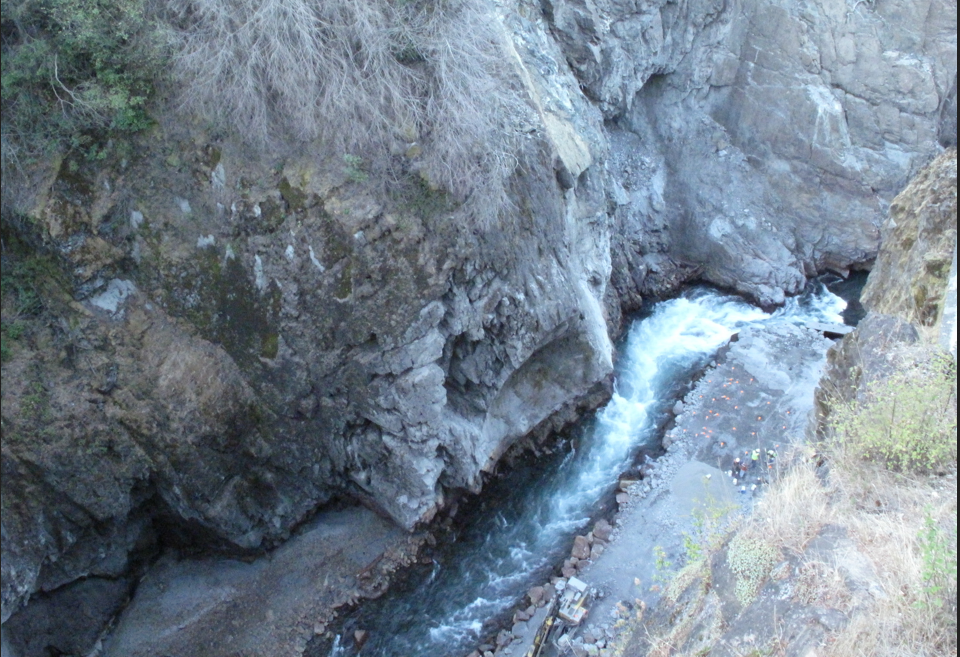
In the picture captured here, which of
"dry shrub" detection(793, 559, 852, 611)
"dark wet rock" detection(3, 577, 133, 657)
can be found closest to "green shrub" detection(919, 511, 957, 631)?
"dry shrub" detection(793, 559, 852, 611)

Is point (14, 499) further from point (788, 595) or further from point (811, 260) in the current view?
point (811, 260)

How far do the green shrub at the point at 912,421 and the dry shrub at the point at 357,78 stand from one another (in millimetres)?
6689

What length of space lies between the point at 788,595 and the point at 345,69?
9.32 m

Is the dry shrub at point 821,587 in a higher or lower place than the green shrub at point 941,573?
lower

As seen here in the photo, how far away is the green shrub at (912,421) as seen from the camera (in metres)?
7.05

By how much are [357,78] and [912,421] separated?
351 inches

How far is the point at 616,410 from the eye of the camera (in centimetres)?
1608

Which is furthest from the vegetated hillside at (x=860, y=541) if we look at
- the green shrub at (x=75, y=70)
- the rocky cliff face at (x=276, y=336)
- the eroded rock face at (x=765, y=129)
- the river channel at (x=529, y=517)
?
the eroded rock face at (x=765, y=129)

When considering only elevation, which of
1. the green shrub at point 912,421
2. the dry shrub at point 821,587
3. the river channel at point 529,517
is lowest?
the river channel at point 529,517

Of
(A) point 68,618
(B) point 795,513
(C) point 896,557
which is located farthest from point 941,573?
(A) point 68,618

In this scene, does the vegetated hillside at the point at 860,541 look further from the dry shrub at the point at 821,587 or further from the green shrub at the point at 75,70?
the green shrub at the point at 75,70

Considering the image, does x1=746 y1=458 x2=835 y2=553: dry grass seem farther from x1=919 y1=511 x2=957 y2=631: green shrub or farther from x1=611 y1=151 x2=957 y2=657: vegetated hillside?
x1=919 y1=511 x2=957 y2=631: green shrub

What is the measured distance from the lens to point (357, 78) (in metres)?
10.9

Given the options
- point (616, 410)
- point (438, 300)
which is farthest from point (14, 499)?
point (616, 410)
